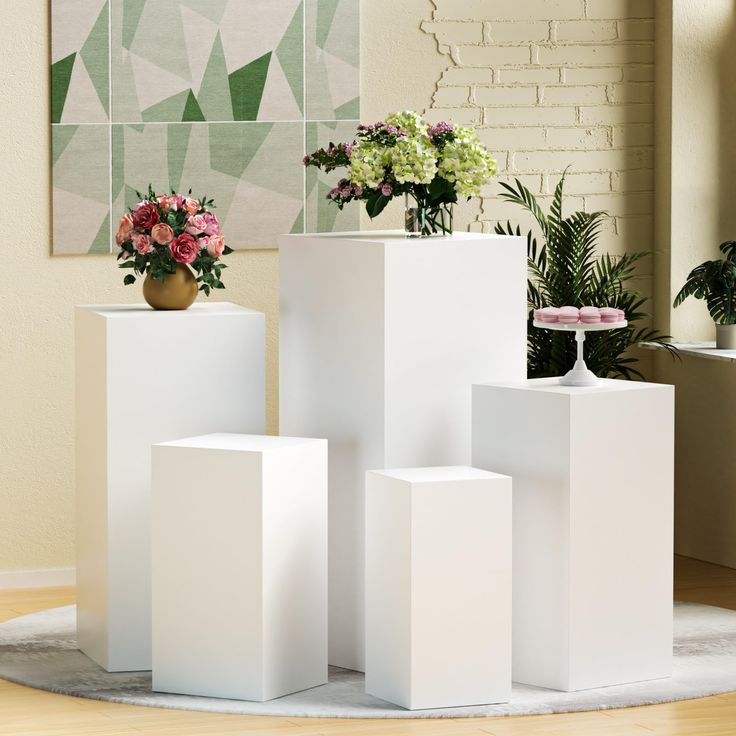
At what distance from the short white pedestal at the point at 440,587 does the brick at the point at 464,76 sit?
84.4 inches

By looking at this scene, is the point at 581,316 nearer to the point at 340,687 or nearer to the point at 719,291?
the point at 340,687

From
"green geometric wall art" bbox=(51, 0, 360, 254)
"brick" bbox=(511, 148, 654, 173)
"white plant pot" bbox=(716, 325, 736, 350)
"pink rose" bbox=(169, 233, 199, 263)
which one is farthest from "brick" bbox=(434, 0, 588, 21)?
"pink rose" bbox=(169, 233, 199, 263)

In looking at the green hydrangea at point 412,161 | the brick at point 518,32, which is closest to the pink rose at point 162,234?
the green hydrangea at point 412,161

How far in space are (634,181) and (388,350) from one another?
2.21 meters

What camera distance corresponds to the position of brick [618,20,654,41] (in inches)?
228

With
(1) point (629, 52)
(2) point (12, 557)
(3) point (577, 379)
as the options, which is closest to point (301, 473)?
(3) point (577, 379)

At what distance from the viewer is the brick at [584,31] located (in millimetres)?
5715

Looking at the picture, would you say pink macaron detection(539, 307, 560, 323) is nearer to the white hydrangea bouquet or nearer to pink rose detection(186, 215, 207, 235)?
the white hydrangea bouquet

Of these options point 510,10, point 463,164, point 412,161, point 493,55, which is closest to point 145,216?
point 412,161

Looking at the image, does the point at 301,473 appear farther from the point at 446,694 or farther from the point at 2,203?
the point at 2,203

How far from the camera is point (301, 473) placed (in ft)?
12.7

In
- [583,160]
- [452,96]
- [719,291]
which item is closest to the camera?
[719,291]

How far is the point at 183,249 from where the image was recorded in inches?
165

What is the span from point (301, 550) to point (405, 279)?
729 millimetres
